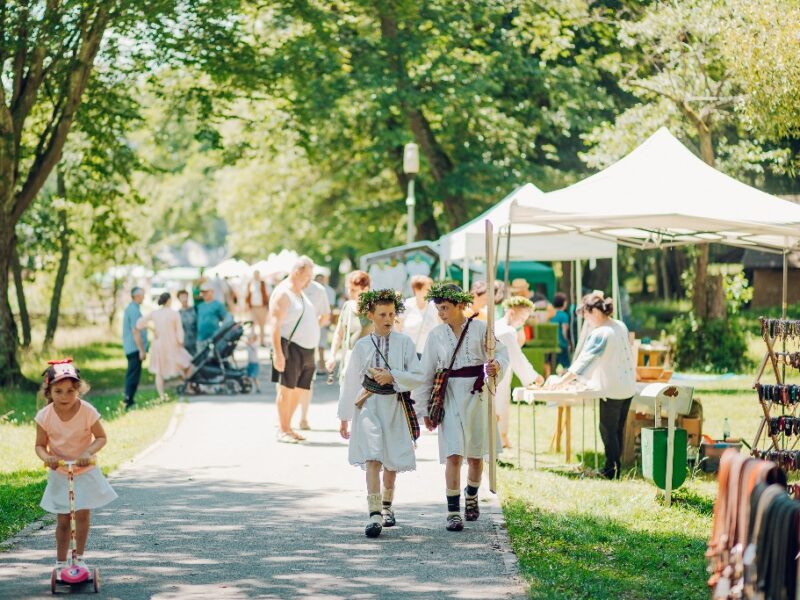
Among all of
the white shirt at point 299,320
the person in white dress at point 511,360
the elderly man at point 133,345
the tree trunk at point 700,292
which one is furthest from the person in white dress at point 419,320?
the tree trunk at point 700,292

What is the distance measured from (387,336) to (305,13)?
17157 mm

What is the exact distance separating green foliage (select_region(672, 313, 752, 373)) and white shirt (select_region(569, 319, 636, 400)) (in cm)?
1351

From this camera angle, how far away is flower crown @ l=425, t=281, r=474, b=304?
9.83 m

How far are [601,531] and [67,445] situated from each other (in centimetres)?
389

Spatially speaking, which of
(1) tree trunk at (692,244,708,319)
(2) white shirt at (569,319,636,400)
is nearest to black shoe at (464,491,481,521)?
(2) white shirt at (569,319,636,400)

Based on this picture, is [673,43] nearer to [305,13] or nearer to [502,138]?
[305,13]

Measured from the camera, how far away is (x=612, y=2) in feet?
97.8

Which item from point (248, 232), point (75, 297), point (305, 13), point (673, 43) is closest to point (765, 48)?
point (673, 43)

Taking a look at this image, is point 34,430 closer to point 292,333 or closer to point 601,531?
point 292,333

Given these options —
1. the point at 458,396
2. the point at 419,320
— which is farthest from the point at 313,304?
the point at 458,396

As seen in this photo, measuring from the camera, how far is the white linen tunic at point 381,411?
370 inches

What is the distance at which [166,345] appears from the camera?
21.2 m

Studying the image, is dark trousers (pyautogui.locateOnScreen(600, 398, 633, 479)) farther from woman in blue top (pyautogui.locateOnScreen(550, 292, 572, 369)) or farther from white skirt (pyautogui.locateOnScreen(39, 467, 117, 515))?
woman in blue top (pyautogui.locateOnScreen(550, 292, 572, 369))

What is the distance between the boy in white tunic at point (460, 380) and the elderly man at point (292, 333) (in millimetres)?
4941
